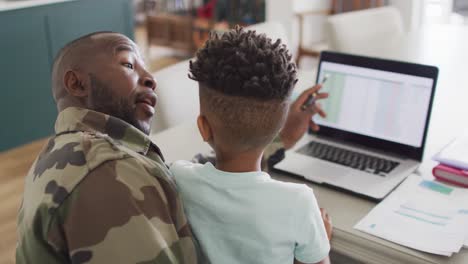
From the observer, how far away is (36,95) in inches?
135

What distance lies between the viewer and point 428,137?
162cm

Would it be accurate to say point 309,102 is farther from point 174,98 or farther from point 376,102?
point 174,98

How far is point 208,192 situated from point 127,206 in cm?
18

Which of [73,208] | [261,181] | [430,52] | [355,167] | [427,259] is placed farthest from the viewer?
[430,52]

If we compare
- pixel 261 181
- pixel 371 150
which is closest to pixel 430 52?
pixel 371 150

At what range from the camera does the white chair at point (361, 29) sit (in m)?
2.66

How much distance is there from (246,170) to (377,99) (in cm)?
66

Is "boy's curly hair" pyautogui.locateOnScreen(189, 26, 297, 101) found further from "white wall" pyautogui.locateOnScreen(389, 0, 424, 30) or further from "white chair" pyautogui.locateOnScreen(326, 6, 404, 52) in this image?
"white wall" pyautogui.locateOnScreen(389, 0, 424, 30)

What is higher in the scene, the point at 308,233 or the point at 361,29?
the point at 361,29

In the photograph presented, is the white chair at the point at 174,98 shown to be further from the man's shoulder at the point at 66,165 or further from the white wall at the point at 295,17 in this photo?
the white wall at the point at 295,17

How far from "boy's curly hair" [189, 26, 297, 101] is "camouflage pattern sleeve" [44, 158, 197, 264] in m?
0.20

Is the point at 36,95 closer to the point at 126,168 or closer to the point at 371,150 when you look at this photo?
the point at 371,150

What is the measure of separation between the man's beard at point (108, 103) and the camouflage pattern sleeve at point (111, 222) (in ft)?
0.43

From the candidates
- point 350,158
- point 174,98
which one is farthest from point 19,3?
point 350,158
